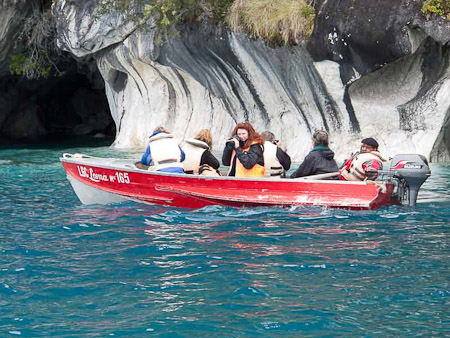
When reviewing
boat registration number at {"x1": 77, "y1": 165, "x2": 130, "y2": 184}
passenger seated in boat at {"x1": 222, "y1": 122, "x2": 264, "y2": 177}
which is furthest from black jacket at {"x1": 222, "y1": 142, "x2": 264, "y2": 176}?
boat registration number at {"x1": 77, "y1": 165, "x2": 130, "y2": 184}

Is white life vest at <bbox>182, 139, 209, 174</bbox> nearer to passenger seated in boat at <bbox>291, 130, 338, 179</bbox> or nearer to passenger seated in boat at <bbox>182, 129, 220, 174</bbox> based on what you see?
passenger seated in boat at <bbox>182, 129, 220, 174</bbox>

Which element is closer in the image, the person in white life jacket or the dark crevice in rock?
the person in white life jacket

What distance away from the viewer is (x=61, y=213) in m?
12.2

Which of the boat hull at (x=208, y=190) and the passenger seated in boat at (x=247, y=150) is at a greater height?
the passenger seated in boat at (x=247, y=150)

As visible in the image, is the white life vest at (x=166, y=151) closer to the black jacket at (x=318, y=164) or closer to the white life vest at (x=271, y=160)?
the white life vest at (x=271, y=160)

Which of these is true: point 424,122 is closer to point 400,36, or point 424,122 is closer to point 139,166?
point 400,36

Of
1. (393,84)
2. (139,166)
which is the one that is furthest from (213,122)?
(139,166)

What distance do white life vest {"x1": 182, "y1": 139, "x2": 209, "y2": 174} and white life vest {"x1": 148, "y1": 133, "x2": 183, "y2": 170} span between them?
315mm

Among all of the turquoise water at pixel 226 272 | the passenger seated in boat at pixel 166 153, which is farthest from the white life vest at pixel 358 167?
the passenger seated in boat at pixel 166 153

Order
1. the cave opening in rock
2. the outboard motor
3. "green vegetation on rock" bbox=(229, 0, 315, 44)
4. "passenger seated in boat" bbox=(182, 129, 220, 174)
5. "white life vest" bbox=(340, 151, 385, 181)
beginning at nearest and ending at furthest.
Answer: the outboard motor < "white life vest" bbox=(340, 151, 385, 181) < "passenger seated in boat" bbox=(182, 129, 220, 174) < "green vegetation on rock" bbox=(229, 0, 315, 44) < the cave opening in rock

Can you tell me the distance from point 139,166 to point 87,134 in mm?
27287

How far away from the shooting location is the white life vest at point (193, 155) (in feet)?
41.9

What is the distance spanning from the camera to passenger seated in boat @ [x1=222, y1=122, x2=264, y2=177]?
12.0 meters

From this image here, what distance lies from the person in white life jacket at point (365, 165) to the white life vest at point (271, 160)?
1.02 m
